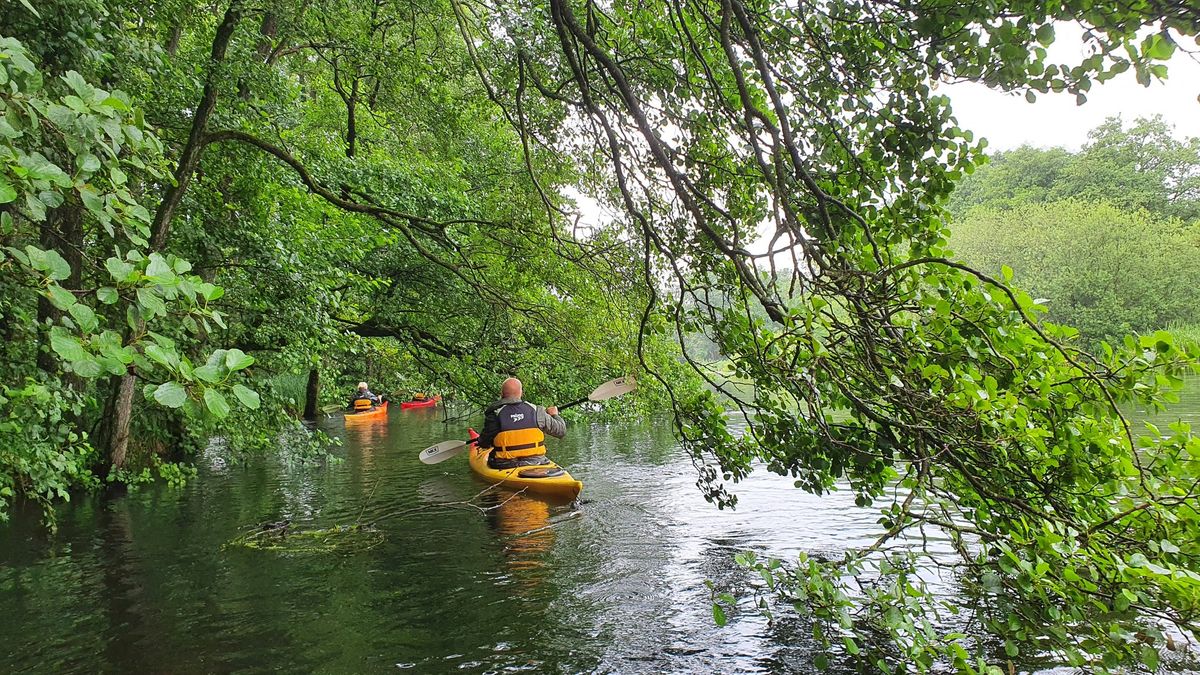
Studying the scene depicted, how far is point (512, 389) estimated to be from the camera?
1083 cm

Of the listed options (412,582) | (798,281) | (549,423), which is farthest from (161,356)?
(549,423)

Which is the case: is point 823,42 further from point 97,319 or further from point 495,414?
point 495,414

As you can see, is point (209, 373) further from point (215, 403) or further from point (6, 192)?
point (6, 192)

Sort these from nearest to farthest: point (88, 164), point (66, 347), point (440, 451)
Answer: point (66, 347), point (88, 164), point (440, 451)

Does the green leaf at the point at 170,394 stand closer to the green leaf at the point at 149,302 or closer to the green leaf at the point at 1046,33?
the green leaf at the point at 149,302

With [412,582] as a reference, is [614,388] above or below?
above

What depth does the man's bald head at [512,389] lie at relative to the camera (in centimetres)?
1073

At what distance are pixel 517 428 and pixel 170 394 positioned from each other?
958cm

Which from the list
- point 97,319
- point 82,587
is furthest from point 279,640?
point 97,319

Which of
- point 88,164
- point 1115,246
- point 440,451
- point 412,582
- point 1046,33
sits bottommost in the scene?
point 412,582

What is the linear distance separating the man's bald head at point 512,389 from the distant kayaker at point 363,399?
13.7 meters

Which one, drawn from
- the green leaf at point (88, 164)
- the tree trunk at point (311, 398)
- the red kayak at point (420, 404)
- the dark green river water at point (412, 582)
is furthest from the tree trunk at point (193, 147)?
the red kayak at point (420, 404)

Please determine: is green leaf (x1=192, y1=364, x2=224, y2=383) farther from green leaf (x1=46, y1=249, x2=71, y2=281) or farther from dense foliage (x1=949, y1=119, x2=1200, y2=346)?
dense foliage (x1=949, y1=119, x2=1200, y2=346)

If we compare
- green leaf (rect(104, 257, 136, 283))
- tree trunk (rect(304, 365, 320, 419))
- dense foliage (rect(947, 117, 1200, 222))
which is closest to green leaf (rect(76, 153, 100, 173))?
green leaf (rect(104, 257, 136, 283))
